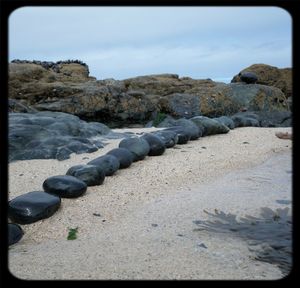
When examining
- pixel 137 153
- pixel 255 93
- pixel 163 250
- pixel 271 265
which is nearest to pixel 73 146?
pixel 137 153

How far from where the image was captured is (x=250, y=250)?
330 cm

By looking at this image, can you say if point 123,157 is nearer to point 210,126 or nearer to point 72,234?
point 72,234

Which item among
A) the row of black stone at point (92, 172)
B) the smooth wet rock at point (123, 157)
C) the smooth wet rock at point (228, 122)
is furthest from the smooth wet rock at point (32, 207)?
the smooth wet rock at point (228, 122)

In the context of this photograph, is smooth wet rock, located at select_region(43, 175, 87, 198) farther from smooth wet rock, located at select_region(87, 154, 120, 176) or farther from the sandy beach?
smooth wet rock, located at select_region(87, 154, 120, 176)

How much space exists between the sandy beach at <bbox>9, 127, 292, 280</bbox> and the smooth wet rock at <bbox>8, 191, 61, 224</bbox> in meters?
0.08

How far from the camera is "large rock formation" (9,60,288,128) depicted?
1293cm

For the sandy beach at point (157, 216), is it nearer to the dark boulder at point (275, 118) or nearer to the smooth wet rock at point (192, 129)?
the smooth wet rock at point (192, 129)

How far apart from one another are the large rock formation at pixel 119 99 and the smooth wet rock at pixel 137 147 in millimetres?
5943

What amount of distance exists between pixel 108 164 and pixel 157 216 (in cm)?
194

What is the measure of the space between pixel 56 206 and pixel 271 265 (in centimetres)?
246

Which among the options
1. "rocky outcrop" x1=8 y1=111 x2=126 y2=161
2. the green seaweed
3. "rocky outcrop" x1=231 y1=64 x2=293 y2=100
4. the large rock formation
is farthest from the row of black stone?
"rocky outcrop" x1=231 y1=64 x2=293 y2=100

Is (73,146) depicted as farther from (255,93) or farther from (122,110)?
(255,93)

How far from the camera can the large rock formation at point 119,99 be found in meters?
12.9
